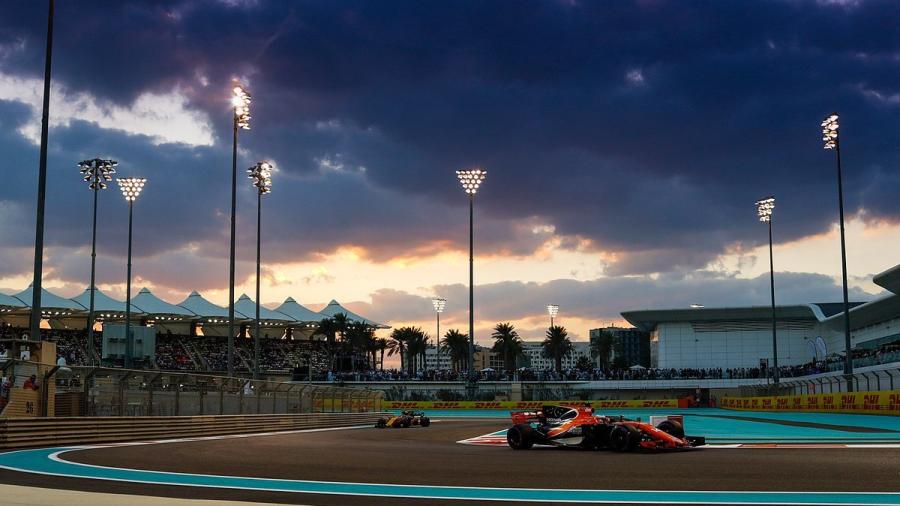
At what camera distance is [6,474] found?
13969 millimetres

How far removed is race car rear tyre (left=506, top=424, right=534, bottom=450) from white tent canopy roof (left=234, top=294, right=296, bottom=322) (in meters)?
72.9

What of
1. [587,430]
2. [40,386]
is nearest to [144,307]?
[40,386]

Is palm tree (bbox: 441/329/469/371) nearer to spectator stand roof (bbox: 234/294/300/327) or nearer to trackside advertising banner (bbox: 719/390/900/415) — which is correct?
spectator stand roof (bbox: 234/294/300/327)

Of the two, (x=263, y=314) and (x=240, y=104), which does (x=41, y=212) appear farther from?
(x=263, y=314)

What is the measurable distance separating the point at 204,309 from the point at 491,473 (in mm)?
80664

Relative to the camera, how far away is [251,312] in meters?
94.9

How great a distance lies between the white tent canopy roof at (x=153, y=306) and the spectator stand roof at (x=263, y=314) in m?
6.41

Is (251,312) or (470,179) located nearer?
(470,179)

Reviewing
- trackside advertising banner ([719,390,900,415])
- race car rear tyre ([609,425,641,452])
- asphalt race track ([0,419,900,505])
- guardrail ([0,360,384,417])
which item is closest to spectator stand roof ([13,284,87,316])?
guardrail ([0,360,384,417])

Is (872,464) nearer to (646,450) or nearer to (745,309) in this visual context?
(646,450)

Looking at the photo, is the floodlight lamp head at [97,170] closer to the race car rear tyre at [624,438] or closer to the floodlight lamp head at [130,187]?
the floodlight lamp head at [130,187]

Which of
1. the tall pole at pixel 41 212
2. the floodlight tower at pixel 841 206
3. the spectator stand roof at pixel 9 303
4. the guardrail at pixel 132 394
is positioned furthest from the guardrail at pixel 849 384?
the spectator stand roof at pixel 9 303

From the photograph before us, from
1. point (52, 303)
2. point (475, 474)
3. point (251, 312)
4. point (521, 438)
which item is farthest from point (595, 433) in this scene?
point (251, 312)

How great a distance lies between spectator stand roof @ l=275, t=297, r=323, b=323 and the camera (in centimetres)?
10069
